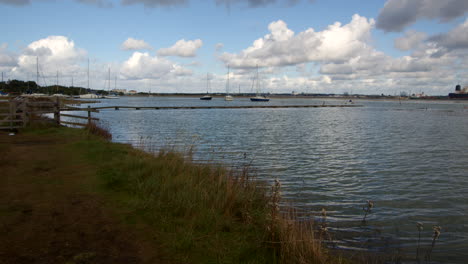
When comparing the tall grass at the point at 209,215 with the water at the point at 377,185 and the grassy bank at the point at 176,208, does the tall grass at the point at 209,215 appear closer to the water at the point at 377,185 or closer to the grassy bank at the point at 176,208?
the grassy bank at the point at 176,208

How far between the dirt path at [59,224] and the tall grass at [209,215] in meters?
0.57

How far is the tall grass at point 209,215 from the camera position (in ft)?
18.0

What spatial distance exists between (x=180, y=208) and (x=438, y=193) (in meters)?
10.1

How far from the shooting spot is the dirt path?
211 inches

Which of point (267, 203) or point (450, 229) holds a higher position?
point (267, 203)

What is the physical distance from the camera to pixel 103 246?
568 cm

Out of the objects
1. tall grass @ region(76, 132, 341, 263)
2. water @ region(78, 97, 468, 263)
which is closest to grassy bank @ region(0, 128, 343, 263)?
tall grass @ region(76, 132, 341, 263)

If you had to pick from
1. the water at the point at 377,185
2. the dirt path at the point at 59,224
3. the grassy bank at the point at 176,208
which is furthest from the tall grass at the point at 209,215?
the water at the point at 377,185

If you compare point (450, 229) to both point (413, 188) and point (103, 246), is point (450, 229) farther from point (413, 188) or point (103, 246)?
point (103, 246)

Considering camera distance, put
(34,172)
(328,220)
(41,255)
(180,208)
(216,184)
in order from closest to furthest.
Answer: (41,255)
(180,208)
(216,184)
(328,220)
(34,172)

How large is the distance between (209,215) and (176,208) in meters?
0.85

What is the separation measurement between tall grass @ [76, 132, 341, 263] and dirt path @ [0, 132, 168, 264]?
570 millimetres

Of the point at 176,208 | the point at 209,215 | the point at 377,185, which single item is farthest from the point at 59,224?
the point at 377,185

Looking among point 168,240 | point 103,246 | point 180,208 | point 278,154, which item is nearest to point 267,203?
point 180,208
